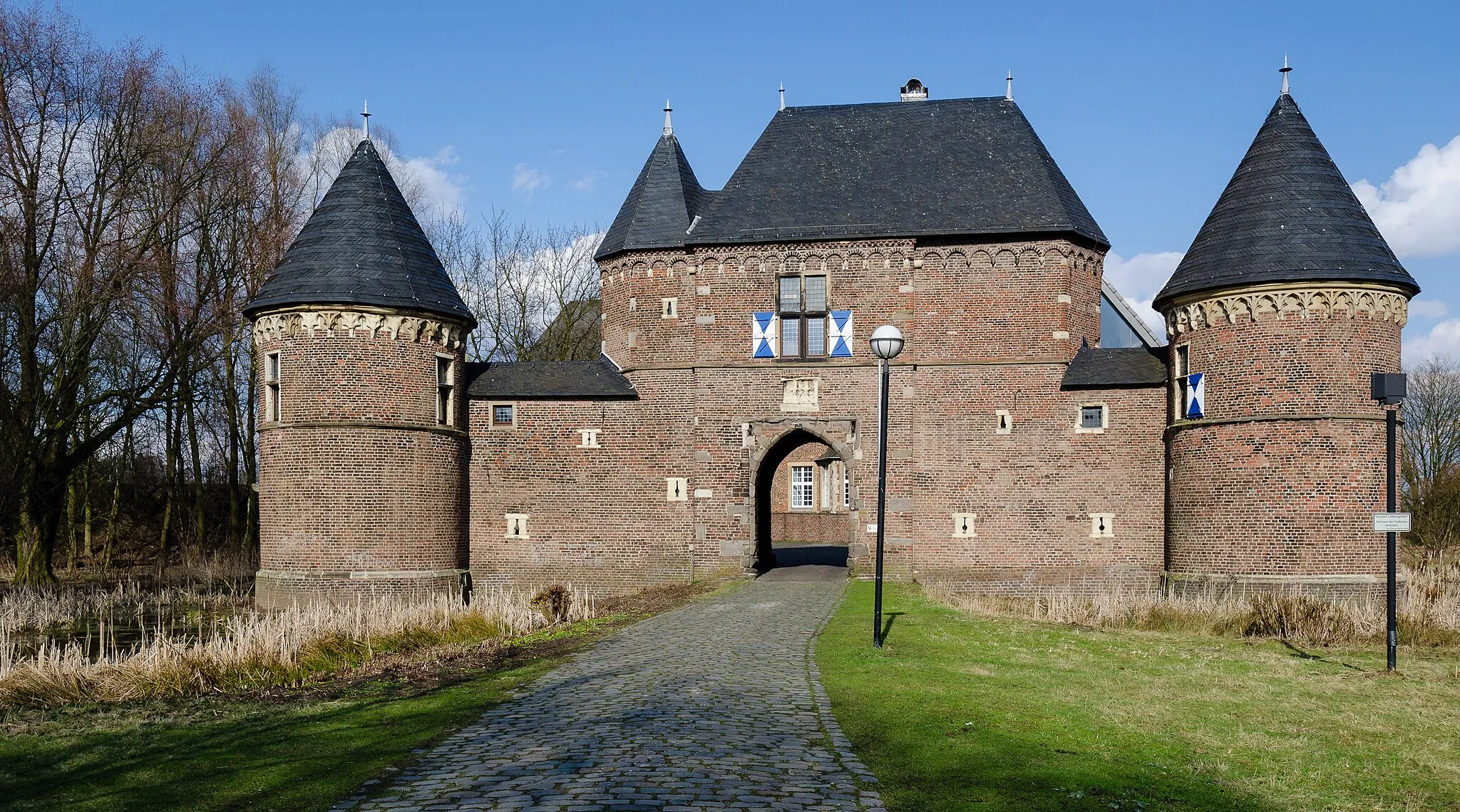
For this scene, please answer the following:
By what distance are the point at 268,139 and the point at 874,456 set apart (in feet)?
63.2

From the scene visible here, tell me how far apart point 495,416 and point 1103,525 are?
37.9 ft

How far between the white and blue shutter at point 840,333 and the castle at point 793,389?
0.04m

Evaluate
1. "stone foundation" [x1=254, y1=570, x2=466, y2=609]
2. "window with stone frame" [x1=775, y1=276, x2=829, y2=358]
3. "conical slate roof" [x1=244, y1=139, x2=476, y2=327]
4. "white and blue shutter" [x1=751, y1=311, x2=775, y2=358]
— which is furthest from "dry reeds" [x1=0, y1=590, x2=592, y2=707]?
"window with stone frame" [x1=775, y1=276, x2=829, y2=358]

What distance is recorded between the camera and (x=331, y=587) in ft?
69.5

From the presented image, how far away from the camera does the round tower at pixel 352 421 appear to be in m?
21.4

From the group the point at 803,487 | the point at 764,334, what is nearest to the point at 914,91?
the point at 764,334

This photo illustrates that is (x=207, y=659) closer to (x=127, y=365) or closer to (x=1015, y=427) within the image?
(x=1015, y=427)

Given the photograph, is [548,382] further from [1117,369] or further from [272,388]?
[1117,369]

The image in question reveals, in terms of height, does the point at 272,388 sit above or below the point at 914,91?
below

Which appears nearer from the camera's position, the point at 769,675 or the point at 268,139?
the point at 769,675

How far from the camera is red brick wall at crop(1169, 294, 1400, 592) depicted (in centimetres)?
1977

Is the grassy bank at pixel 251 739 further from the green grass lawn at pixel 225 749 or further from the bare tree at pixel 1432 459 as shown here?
the bare tree at pixel 1432 459

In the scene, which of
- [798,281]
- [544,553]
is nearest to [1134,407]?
[798,281]

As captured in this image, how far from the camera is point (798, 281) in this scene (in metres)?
23.6
